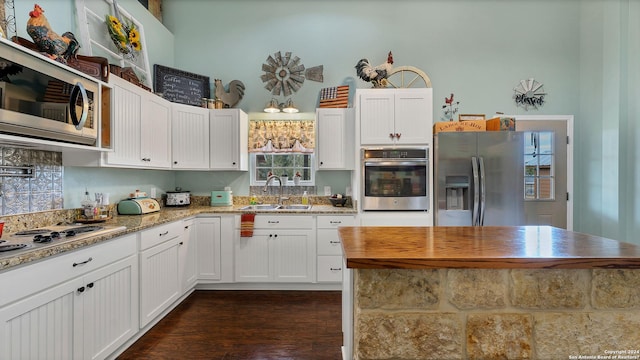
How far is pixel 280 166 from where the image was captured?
12.7ft

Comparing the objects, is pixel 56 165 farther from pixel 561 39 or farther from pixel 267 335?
pixel 561 39

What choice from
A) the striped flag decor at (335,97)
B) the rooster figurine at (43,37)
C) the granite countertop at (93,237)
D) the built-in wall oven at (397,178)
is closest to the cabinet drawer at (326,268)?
the granite countertop at (93,237)

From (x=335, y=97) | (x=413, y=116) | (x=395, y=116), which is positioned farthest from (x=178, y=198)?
(x=413, y=116)

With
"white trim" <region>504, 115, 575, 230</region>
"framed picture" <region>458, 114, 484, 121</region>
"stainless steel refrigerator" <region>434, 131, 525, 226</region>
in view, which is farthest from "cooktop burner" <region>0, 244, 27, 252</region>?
"white trim" <region>504, 115, 575, 230</region>

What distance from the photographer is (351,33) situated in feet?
12.3

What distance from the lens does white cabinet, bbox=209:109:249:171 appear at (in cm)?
343

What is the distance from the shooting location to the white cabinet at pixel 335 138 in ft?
11.0

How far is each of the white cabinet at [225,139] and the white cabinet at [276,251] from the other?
2.63 ft

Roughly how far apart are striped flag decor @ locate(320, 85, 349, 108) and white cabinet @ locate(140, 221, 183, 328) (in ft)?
7.00

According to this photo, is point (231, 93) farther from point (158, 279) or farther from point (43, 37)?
point (158, 279)

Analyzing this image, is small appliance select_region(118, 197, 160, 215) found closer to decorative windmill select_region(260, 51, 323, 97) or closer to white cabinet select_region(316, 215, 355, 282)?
white cabinet select_region(316, 215, 355, 282)

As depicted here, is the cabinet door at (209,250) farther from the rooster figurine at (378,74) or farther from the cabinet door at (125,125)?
the rooster figurine at (378,74)

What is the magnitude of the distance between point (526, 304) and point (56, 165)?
119 inches

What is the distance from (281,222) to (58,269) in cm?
188
